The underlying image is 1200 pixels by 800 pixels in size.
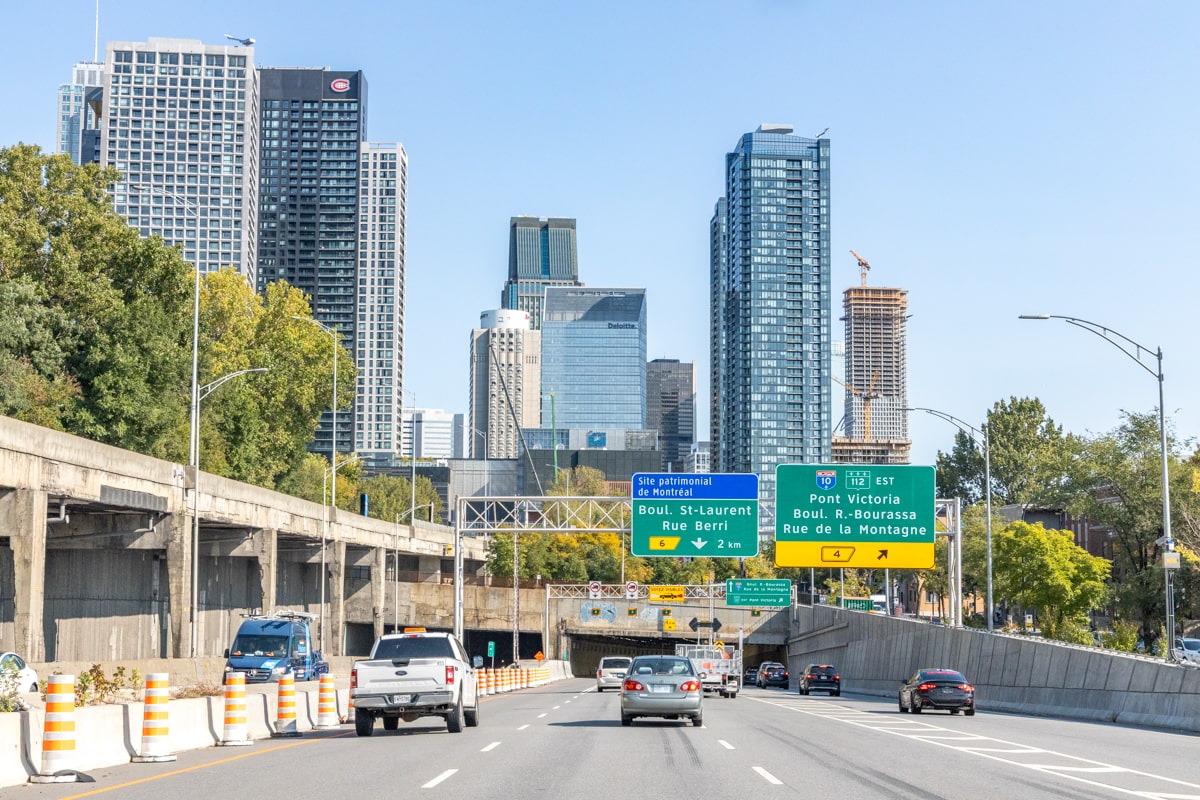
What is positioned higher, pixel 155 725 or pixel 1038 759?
pixel 155 725

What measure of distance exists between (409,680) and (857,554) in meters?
27.2

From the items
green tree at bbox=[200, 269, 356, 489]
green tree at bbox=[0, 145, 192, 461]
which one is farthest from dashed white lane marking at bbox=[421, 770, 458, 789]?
green tree at bbox=[200, 269, 356, 489]

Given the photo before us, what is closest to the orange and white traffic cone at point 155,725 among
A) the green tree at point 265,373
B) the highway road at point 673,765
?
the highway road at point 673,765

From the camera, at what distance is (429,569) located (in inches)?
4313

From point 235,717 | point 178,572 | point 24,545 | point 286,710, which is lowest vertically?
point 286,710

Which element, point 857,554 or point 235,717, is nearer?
point 235,717

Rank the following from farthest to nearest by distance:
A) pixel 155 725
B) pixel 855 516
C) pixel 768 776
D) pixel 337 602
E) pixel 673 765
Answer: pixel 337 602
pixel 855 516
pixel 155 725
pixel 673 765
pixel 768 776

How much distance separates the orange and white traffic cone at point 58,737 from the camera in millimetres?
15711

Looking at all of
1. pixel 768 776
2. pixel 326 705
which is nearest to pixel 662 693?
pixel 326 705

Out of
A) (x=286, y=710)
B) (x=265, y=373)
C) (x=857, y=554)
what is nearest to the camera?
(x=286, y=710)

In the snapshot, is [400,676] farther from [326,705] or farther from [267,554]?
[267,554]

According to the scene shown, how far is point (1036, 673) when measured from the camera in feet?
133

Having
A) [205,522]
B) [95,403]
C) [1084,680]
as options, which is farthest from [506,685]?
[1084,680]

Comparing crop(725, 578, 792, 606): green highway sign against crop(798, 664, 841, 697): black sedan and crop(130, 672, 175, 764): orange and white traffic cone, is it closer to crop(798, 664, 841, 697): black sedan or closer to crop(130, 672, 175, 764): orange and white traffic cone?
crop(798, 664, 841, 697): black sedan
